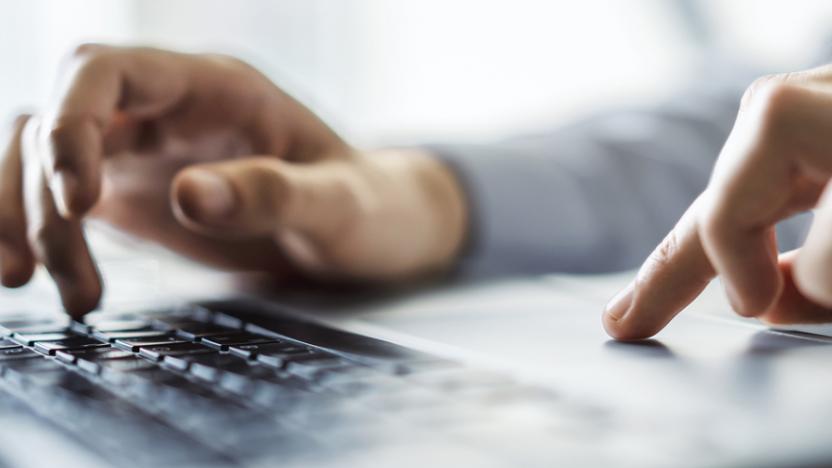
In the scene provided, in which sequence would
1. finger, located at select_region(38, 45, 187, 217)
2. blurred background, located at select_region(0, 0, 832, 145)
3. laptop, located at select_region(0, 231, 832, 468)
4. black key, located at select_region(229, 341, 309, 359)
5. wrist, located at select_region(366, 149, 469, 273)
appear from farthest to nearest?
1. blurred background, located at select_region(0, 0, 832, 145)
2. wrist, located at select_region(366, 149, 469, 273)
3. finger, located at select_region(38, 45, 187, 217)
4. black key, located at select_region(229, 341, 309, 359)
5. laptop, located at select_region(0, 231, 832, 468)

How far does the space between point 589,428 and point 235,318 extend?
22 cm

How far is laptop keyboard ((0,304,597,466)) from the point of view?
0.16m

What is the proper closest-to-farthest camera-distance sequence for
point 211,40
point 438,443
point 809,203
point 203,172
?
point 438,443, point 809,203, point 203,172, point 211,40

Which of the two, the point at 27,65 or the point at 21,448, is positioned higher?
the point at 27,65

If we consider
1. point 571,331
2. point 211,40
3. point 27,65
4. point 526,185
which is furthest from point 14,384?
point 211,40

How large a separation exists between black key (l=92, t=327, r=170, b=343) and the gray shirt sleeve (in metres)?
0.33

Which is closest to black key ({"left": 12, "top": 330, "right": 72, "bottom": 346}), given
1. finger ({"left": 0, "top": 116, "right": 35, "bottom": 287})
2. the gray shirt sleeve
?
finger ({"left": 0, "top": 116, "right": 35, "bottom": 287})

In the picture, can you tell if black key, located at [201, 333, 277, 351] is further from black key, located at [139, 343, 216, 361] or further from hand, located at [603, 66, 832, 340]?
hand, located at [603, 66, 832, 340]

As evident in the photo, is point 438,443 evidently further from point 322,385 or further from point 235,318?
point 235,318

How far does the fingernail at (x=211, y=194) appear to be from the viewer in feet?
1.21

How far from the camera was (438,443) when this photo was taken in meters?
0.16

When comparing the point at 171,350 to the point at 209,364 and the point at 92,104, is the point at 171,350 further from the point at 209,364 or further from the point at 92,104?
the point at 92,104

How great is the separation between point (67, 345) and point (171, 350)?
4 centimetres

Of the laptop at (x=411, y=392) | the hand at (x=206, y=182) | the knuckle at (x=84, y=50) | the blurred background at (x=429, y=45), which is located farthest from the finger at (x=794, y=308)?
the blurred background at (x=429, y=45)
